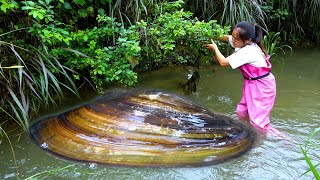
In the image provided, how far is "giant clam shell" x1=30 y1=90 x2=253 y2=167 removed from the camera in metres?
2.77

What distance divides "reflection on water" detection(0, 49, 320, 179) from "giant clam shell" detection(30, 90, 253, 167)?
0.10m

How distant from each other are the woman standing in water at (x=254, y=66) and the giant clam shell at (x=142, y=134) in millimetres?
212

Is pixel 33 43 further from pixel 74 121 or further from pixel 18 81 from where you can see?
pixel 74 121

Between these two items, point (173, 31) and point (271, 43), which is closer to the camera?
point (173, 31)

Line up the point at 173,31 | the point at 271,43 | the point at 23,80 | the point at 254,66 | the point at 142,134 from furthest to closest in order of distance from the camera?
the point at 271,43, the point at 173,31, the point at 254,66, the point at 23,80, the point at 142,134

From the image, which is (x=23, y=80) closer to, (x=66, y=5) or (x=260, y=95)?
(x=66, y=5)

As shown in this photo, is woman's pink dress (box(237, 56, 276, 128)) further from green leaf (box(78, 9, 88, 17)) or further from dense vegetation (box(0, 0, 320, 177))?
green leaf (box(78, 9, 88, 17))

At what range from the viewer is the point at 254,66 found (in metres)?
3.38

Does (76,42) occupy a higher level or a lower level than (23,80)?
higher

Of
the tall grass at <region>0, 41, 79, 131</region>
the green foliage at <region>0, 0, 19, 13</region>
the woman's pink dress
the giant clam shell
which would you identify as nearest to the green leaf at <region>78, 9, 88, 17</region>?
the tall grass at <region>0, 41, 79, 131</region>

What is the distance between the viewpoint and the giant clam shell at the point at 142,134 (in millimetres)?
2766

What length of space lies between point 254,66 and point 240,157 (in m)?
0.96

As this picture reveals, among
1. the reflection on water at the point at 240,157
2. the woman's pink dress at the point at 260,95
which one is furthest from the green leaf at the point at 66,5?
the woman's pink dress at the point at 260,95

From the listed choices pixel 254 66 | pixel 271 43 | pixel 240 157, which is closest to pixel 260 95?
pixel 254 66
